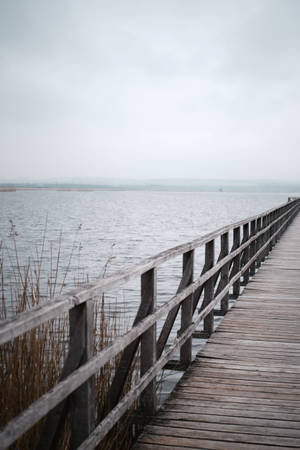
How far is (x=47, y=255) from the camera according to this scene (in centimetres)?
2291

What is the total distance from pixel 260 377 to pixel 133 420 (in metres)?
1.43

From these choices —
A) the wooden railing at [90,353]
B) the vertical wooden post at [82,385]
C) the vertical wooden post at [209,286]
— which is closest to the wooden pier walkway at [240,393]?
the vertical wooden post at [209,286]

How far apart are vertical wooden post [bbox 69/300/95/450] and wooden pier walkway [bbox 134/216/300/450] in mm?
884

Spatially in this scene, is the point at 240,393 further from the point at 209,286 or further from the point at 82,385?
the point at 82,385

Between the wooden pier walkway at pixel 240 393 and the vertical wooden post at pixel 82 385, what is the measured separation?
2.90ft

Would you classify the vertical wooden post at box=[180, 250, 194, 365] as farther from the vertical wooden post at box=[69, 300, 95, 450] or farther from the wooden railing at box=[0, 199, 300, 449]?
the vertical wooden post at box=[69, 300, 95, 450]

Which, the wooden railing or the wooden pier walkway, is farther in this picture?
the wooden pier walkway

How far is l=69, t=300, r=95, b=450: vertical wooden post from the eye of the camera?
2287mm

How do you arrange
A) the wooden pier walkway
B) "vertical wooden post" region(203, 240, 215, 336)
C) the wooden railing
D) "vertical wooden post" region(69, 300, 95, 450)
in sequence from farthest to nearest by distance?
"vertical wooden post" region(203, 240, 215, 336)
the wooden pier walkway
"vertical wooden post" region(69, 300, 95, 450)
the wooden railing

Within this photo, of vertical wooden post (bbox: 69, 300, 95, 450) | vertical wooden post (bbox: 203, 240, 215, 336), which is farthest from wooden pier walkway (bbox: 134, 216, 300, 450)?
vertical wooden post (bbox: 69, 300, 95, 450)

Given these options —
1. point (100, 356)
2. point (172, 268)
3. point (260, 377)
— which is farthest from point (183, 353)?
point (172, 268)

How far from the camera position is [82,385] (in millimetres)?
2381

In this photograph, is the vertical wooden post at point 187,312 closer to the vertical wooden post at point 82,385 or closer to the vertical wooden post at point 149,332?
the vertical wooden post at point 149,332

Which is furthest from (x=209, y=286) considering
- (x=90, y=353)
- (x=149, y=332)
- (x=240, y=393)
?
(x=90, y=353)
